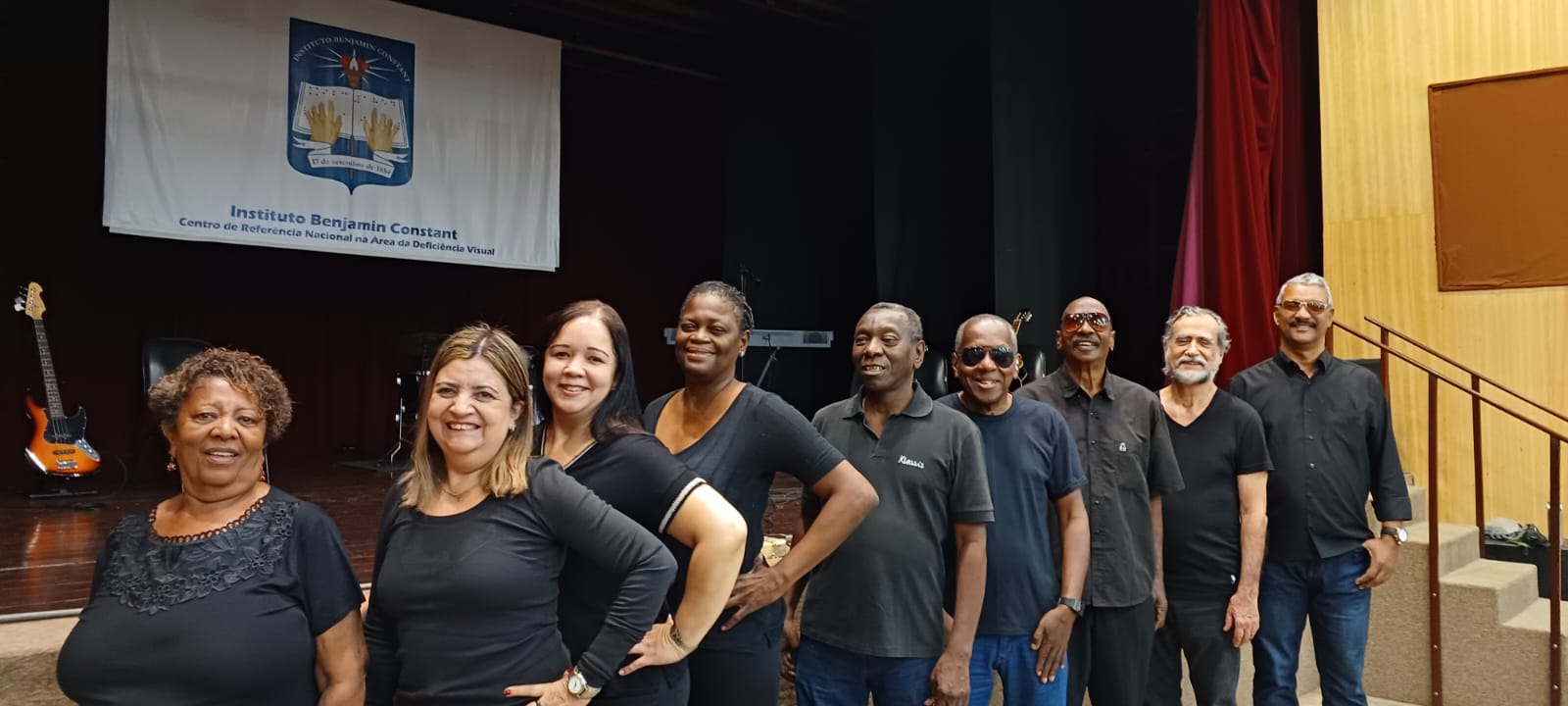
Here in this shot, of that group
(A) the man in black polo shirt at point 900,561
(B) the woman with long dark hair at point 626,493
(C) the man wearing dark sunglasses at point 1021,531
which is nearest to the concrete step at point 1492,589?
(C) the man wearing dark sunglasses at point 1021,531

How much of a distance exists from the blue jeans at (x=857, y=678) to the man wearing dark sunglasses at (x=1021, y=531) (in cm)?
20

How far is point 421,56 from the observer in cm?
625

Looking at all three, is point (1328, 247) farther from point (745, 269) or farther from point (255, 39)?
point (255, 39)

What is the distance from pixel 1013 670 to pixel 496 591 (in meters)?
1.27

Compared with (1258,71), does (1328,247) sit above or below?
below

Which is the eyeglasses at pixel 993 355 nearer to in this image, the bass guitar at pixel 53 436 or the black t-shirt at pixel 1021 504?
the black t-shirt at pixel 1021 504

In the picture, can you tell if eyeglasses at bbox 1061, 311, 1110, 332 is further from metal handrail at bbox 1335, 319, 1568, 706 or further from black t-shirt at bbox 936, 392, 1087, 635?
metal handrail at bbox 1335, 319, 1568, 706

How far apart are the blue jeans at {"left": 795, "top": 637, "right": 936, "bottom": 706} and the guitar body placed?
14.4 ft

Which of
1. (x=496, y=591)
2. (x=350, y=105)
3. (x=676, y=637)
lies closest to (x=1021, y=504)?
(x=676, y=637)

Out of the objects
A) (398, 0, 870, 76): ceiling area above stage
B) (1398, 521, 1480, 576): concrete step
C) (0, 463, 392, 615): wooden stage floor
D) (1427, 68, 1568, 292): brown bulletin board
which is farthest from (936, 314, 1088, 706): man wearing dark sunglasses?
(398, 0, 870, 76): ceiling area above stage

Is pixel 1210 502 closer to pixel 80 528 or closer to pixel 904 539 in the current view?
pixel 904 539

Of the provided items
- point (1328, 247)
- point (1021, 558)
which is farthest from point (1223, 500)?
point (1328, 247)

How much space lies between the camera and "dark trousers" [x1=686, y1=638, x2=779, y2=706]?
1.71 m

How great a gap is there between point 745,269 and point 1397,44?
4.10m
